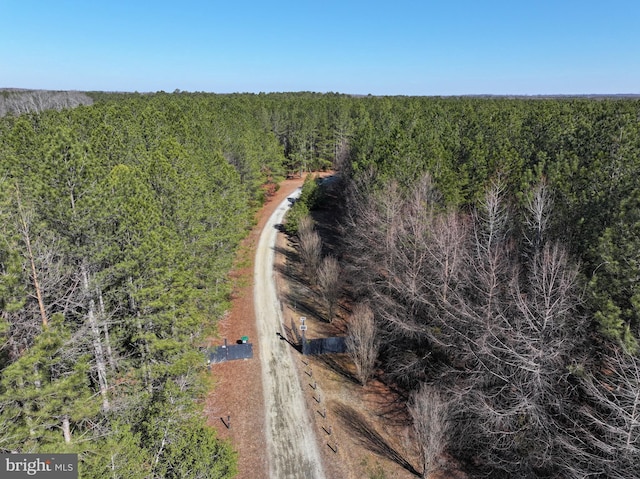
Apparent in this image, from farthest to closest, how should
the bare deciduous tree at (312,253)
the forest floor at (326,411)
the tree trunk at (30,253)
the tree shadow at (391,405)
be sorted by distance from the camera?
1. the bare deciduous tree at (312,253)
2. the tree shadow at (391,405)
3. the forest floor at (326,411)
4. the tree trunk at (30,253)

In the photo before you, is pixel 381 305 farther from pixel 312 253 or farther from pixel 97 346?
pixel 97 346

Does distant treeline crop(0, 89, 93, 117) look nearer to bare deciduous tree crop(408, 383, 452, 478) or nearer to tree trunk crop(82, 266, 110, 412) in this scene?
tree trunk crop(82, 266, 110, 412)

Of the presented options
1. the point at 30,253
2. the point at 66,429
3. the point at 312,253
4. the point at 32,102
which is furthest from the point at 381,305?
the point at 32,102

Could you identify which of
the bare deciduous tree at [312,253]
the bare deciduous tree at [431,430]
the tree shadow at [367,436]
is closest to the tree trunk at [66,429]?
the tree shadow at [367,436]

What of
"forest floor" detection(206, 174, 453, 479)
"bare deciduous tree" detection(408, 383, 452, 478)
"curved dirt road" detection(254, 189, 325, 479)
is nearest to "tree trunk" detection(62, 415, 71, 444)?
"forest floor" detection(206, 174, 453, 479)

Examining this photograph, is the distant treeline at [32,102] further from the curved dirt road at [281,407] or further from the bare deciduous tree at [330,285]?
the bare deciduous tree at [330,285]

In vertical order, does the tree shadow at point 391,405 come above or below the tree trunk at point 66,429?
below
